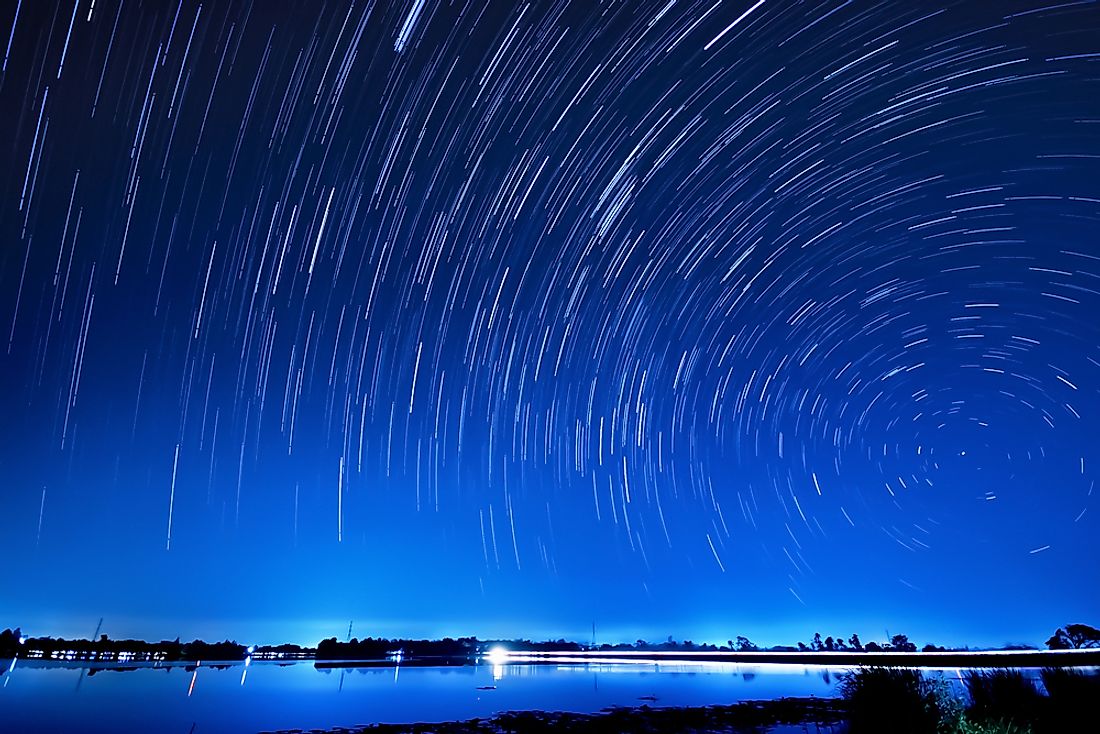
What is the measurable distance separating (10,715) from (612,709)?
29595mm

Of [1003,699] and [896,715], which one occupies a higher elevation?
[1003,699]

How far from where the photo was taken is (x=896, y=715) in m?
14.9

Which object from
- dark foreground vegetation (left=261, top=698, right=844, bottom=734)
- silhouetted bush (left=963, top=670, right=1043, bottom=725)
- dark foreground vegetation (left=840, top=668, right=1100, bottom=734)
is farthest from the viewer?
dark foreground vegetation (left=261, top=698, right=844, bottom=734)

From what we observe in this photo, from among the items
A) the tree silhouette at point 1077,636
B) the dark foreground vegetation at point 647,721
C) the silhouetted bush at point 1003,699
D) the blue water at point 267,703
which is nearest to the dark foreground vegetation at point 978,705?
the silhouetted bush at point 1003,699

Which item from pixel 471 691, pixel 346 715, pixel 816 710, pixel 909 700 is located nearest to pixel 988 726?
pixel 909 700

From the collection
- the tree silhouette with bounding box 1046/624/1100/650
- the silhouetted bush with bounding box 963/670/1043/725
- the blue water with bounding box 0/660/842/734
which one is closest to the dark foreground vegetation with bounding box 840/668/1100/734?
the silhouetted bush with bounding box 963/670/1043/725

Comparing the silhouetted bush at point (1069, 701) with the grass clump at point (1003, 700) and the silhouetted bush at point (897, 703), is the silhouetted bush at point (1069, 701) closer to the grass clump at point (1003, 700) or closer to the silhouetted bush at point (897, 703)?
the grass clump at point (1003, 700)

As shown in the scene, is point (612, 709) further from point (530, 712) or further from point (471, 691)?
point (471, 691)

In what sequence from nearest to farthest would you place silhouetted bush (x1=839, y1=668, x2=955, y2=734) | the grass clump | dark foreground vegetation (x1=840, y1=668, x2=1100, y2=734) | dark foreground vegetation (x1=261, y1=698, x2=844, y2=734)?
dark foreground vegetation (x1=840, y1=668, x2=1100, y2=734), the grass clump, silhouetted bush (x1=839, y1=668, x2=955, y2=734), dark foreground vegetation (x1=261, y1=698, x2=844, y2=734)

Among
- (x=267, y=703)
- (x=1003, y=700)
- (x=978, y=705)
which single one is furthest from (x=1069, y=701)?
(x=267, y=703)

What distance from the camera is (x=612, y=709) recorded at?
95.2 feet

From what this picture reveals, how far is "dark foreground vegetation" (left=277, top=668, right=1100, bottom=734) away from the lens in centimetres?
1341

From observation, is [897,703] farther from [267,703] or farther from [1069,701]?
[267,703]

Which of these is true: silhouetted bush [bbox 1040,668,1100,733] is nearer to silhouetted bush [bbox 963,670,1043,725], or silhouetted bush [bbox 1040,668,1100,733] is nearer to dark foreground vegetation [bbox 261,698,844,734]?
silhouetted bush [bbox 963,670,1043,725]
